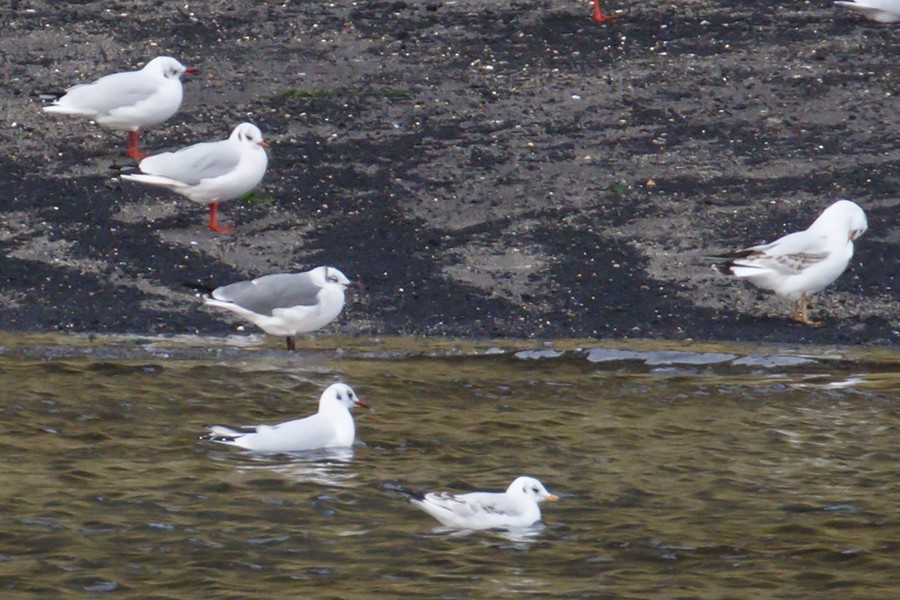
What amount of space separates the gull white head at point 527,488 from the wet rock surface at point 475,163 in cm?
412

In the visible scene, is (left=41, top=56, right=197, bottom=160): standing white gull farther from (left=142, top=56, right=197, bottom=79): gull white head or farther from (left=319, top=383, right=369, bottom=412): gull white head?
(left=319, top=383, right=369, bottom=412): gull white head

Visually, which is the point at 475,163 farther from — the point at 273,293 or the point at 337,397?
the point at 337,397

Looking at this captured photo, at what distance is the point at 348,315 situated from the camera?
1184cm

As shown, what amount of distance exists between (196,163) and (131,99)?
58.2 inches

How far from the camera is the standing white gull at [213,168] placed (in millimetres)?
12742

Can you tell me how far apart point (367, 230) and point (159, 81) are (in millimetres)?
2557

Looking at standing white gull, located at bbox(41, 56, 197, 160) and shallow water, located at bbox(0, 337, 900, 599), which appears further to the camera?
standing white gull, located at bbox(41, 56, 197, 160)

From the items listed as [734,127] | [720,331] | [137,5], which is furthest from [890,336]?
[137,5]

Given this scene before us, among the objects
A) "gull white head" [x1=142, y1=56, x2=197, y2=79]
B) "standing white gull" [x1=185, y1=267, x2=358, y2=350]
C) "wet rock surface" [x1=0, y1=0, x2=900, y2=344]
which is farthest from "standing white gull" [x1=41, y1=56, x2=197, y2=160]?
"standing white gull" [x1=185, y1=267, x2=358, y2=350]

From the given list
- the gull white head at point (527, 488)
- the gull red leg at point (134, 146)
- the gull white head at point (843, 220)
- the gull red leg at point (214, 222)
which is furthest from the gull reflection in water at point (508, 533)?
the gull red leg at point (134, 146)

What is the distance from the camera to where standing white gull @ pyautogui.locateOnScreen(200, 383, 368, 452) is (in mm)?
8383

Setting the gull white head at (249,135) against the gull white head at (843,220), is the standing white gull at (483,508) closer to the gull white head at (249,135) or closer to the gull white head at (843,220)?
the gull white head at (843,220)

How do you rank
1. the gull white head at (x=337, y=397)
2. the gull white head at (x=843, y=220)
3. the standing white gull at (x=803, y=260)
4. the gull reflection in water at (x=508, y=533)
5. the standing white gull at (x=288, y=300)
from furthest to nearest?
the gull white head at (x=843, y=220)
the standing white gull at (x=803, y=260)
the standing white gull at (x=288, y=300)
the gull white head at (x=337, y=397)
the gull reflection in water at (x=508, y=533)

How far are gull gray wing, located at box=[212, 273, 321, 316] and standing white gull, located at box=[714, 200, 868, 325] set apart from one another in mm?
3303
